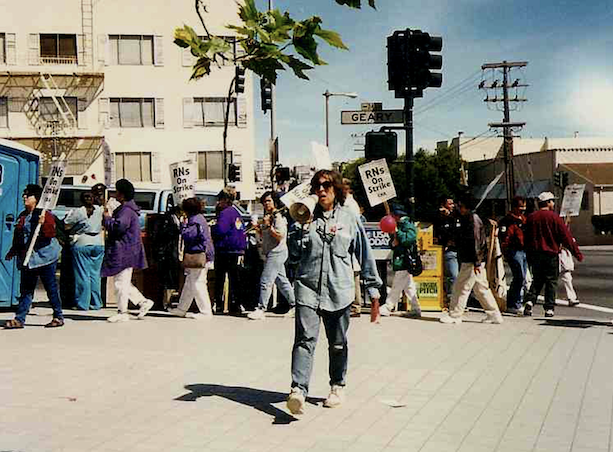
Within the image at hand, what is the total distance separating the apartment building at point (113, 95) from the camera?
147 ft

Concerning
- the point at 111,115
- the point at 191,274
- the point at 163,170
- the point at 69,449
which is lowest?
the point at 69,449

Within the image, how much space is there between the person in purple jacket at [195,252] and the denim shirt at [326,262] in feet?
17.9

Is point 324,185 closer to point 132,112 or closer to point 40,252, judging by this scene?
point 40,252

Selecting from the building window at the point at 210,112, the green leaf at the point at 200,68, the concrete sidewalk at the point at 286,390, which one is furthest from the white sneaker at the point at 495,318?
the building window at the point at 210,112

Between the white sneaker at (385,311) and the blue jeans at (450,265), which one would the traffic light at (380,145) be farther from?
the white sneaker at (385,311)

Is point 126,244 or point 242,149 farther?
point 242,149

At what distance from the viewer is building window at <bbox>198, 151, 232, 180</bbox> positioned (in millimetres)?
46406

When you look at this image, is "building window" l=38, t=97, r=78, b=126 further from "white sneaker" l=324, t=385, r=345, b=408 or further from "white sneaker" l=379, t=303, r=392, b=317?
"white sneaker" l=324, t=385, r=345, b=408

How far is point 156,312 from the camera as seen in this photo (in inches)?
517

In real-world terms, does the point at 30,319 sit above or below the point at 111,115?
below

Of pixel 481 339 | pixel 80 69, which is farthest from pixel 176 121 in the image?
pixel 481 339

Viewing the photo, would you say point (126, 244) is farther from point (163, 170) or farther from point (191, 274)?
point (163, 170)

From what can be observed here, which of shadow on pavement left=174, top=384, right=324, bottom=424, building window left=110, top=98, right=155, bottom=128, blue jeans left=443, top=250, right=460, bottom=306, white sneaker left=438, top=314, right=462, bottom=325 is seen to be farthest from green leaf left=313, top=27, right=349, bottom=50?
building window left=110, top=98, right=155, bottom=128

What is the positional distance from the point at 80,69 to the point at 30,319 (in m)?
35.3
